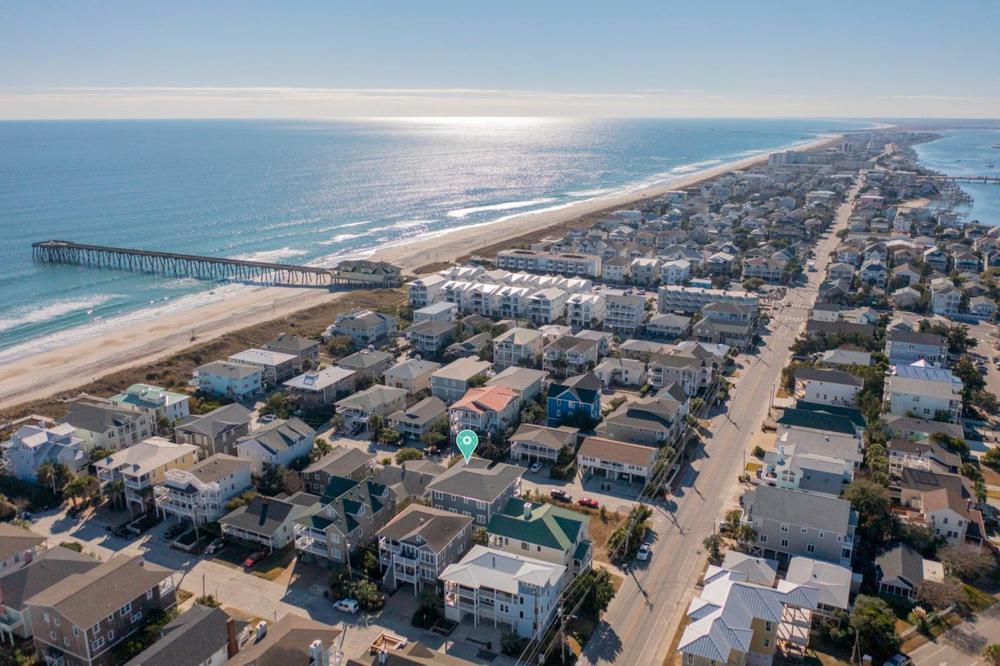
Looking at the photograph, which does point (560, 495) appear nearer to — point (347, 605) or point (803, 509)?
point (803, 509)

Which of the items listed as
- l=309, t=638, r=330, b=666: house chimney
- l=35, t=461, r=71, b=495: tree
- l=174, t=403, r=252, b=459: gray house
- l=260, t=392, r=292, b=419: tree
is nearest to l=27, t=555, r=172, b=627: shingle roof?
l=309, t=638, r=330, b=666: house chimney

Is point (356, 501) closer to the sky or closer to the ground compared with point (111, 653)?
closer to the sky

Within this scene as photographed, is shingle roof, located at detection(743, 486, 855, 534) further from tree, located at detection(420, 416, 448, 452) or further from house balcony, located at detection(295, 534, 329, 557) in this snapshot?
house balcony, located at detection(295, 534, 329, 557)

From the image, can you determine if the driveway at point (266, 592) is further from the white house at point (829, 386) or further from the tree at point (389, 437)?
the white house at point (829, 386)

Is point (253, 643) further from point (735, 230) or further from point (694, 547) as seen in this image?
point (735, 230)

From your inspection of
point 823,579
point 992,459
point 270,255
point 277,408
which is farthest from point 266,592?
point 270,255

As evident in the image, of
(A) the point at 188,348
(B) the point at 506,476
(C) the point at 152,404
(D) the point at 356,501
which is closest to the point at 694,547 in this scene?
(B) the point at 506,476
